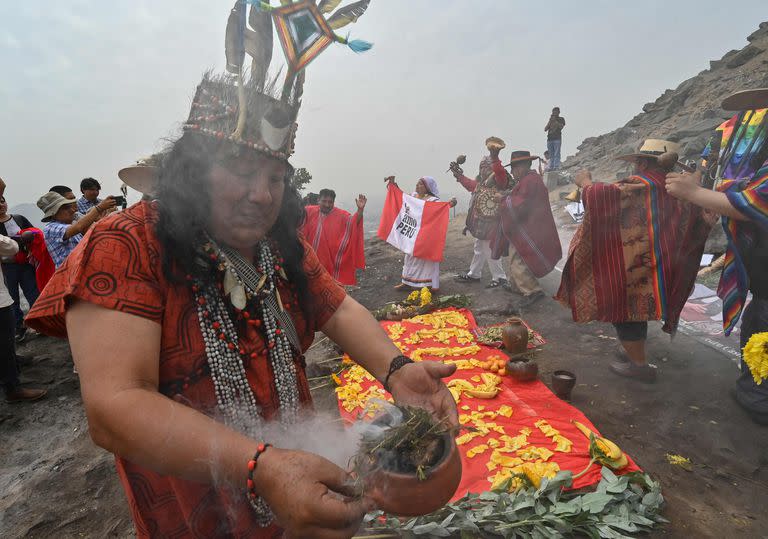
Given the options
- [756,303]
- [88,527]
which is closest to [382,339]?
[88,527]

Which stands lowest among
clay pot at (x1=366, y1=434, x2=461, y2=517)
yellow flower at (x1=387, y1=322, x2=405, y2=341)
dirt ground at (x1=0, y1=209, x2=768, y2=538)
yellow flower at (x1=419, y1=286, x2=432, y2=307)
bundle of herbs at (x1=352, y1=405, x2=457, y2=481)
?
dirt ground at (x1=0, y1=209, x2=768, y2=538)

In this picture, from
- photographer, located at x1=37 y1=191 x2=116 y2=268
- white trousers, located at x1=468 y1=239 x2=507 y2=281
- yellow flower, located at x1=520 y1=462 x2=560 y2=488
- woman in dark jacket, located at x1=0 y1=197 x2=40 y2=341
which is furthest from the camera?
white trousers, located at x1=468 y1=239 x2=507 y2=281

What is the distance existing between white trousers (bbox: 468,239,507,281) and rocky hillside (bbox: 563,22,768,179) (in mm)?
11577

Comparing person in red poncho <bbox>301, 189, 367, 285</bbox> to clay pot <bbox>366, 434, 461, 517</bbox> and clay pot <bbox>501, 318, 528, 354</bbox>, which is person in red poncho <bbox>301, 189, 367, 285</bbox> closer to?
clay pot <bbox>501, 318, 528, 354</bbox>

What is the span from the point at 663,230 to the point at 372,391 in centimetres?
386

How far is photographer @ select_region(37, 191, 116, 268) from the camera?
18.2 feet

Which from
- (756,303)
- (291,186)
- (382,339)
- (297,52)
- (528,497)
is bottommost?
(528,497)

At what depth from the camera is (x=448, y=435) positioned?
1.62 meters

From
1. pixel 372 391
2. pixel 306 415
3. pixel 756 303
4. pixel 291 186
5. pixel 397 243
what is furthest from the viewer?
pixel 397 243

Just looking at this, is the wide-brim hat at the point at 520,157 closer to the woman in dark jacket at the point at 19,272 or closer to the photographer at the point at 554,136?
the woman in dark jacket at the point at 19,272

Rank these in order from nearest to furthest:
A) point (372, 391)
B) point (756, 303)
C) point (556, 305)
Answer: point (756, 303) < point (372, 391) < point (556, 305)

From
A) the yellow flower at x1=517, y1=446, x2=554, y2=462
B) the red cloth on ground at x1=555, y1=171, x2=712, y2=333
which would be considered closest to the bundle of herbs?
the yellow flower at x1=517, y1=446, x2=554, y2=462

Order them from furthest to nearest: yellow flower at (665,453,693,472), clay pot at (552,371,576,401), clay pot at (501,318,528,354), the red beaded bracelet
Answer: clay pot at (501,318,528,354)
clay pot at (552,371,576,401)
yellow flower at (665,453,693,472)
the red beaded bracelet

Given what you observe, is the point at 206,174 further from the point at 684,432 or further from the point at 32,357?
the point at 32,357
